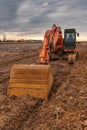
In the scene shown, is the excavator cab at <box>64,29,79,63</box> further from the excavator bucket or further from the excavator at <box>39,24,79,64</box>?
the excavator bucket

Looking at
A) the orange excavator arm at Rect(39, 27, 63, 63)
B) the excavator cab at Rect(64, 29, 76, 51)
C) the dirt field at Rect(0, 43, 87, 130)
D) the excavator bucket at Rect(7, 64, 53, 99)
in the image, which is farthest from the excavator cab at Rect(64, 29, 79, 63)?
the excavator bucket at Rect(7, 64, 53, 99)

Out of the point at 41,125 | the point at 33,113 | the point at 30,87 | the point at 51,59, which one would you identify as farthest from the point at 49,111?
the point at 51,59

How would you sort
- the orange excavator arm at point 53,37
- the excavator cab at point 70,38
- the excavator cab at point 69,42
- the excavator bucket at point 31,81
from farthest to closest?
the excavator cab at point 70,38, the excavator cab at point 69,42, the orange excavator arm at point 53,37, the excavator bucket at point 31,81

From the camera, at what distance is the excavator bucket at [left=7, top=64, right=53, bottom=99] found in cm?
1088

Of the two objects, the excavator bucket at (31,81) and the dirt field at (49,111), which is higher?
the excavator bucket at (31,81)

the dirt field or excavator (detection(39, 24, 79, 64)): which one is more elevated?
excavator (detection(39, 24, 79, 64))

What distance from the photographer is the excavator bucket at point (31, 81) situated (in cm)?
1088

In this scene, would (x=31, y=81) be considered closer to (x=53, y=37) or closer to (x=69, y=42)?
(x=53, y=37)

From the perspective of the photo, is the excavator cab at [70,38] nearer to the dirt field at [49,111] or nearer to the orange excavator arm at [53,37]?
the orange excavator arm at [53,37]

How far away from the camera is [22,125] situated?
8219 mm

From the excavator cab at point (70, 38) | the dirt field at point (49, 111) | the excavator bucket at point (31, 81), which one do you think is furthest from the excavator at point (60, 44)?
the dirt field at point (49, 111)

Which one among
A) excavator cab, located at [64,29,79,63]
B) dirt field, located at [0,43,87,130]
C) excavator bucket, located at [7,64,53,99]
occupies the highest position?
excavator cab, located at [64,29,79,63]

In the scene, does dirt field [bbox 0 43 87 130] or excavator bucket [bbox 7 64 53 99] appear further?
excavator bucket [bbox 7 64 53 99]

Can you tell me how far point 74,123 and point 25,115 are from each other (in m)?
1.48
